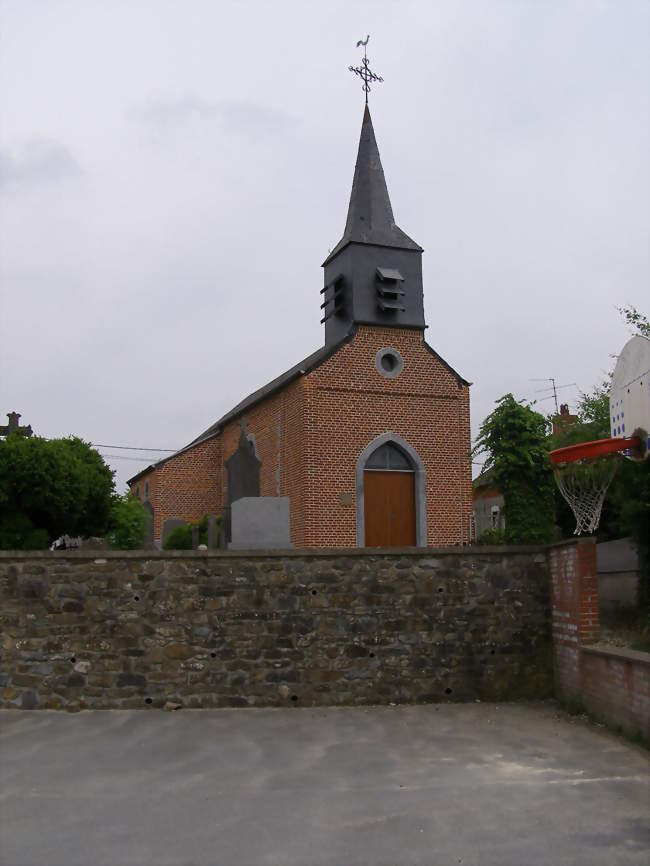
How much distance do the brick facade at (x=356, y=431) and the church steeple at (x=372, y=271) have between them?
596mm

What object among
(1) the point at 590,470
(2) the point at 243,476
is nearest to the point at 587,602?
(1) the point at 590,470

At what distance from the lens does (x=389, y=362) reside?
2191cm

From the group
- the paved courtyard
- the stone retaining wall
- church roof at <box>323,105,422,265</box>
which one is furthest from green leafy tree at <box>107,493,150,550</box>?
the paved courtyard

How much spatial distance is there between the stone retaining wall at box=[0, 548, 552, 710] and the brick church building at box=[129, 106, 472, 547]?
9.04m

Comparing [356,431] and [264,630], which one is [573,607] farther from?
[356,431]

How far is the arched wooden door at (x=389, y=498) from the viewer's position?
20.7m

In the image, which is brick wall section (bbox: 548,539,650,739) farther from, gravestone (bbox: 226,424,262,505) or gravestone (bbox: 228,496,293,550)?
gravestone (bbox: 226,424,262,505)

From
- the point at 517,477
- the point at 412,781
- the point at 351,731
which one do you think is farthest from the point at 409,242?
the point at 412,781

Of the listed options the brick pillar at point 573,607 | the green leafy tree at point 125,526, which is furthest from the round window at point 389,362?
the brick pillar at point 573,607

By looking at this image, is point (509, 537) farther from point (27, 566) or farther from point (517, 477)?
point (27, 566)

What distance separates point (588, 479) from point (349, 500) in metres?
9.14

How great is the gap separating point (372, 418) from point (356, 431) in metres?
0.58

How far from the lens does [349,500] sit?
2047cm

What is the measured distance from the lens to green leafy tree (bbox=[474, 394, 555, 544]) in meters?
13.3
